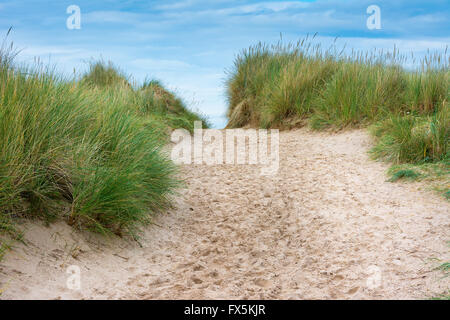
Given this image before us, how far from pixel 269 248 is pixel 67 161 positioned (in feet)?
6.68

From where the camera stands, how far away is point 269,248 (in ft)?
13.5

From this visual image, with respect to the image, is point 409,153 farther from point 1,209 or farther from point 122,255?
point 1,209

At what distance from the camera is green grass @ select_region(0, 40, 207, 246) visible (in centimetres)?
322

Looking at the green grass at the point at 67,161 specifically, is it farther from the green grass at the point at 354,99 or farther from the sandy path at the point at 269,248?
the green grass at the point at 354,99

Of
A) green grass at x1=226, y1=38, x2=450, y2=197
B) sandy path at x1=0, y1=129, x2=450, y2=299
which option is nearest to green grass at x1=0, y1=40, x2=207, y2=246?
sandy path at x1=0, y1=129, x2=450, y2=299

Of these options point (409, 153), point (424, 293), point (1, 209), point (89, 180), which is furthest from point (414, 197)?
point (1, 209)

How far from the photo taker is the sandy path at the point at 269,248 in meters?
3.08

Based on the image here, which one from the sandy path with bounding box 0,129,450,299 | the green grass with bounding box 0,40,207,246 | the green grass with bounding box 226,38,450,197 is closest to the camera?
the sandy path with bounding box 0,129,450,299

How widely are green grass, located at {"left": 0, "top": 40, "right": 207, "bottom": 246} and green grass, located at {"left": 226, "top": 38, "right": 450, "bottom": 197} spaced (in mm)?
3307

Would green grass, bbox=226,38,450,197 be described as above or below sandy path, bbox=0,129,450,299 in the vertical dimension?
above

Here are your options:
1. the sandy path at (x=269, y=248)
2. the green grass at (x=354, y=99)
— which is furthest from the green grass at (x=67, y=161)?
the green grass at (x=354, y=99)

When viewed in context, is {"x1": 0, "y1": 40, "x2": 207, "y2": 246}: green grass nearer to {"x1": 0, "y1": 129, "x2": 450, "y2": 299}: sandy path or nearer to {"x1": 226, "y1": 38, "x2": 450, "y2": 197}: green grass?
{"x1": 0, "y1": 129, "x2": 450, "y2": 299}: sandy path

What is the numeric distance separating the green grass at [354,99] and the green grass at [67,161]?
331 cm

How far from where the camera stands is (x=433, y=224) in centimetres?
409
